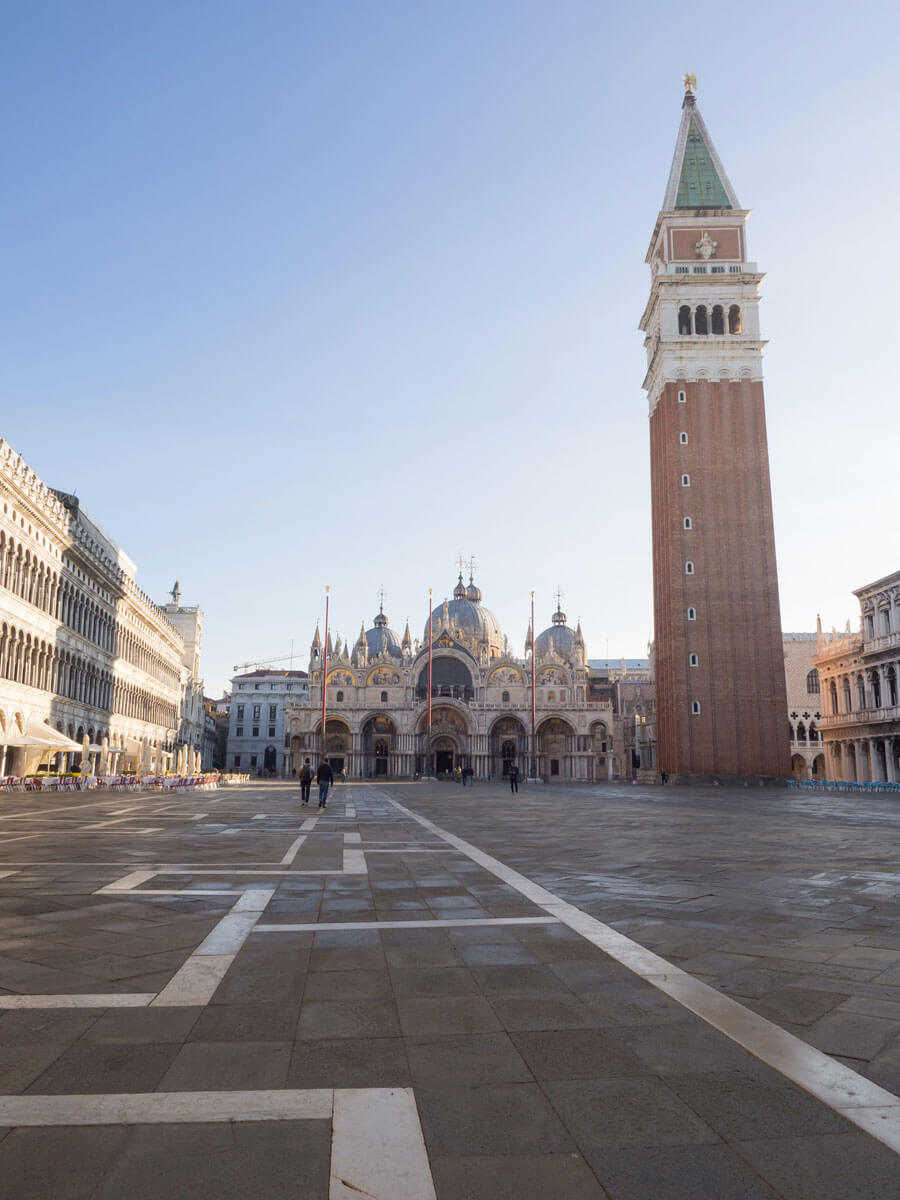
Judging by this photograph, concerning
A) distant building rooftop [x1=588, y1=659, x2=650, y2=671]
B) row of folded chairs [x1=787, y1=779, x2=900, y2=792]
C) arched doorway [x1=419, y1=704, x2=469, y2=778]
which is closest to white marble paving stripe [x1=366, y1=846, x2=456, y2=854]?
row of folded chairs [x1=787, y1=779, x2=900, y2=792]

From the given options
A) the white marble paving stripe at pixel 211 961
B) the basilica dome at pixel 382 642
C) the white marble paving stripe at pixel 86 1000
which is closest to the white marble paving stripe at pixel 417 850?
the white marble paving stripe at pixel 211 961

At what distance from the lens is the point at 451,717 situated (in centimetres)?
8944

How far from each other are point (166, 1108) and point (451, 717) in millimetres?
86476

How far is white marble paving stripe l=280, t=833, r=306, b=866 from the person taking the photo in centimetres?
1210

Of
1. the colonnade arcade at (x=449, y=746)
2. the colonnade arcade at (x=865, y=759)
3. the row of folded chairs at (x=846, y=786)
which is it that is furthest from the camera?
the colonnade arcade at (x=449, y=746)

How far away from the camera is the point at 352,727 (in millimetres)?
88500

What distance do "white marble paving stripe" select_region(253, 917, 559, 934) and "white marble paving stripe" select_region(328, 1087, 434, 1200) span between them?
11.8 ft

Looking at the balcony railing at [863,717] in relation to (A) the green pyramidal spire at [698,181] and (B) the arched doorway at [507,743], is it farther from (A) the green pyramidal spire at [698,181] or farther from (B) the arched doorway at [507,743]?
(A) the green pyramidal spire at [698,181]

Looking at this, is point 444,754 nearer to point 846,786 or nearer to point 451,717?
point 451,717

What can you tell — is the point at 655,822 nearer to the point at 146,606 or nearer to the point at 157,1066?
the point at 157,1066

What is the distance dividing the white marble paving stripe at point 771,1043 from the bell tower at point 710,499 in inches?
1998

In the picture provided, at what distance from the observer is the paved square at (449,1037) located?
3.09m

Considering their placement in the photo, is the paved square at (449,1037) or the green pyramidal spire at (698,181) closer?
the paved square at (449,1037)

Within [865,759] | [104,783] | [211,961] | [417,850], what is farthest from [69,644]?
[865,759]
